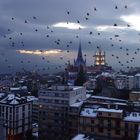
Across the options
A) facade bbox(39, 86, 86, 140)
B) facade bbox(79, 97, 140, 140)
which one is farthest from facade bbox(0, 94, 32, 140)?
facade bbox(79, 97, 140, 140)

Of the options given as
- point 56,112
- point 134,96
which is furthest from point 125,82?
point 56,112

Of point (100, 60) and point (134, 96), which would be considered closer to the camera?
point (134, 96)

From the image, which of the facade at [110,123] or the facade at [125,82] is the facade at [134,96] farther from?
the facade at [125,82]

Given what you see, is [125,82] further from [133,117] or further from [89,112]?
[133,117]

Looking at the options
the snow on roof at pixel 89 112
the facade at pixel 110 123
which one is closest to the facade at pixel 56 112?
the snow on roof at pixel 89 112

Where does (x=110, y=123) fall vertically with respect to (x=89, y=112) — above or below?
below

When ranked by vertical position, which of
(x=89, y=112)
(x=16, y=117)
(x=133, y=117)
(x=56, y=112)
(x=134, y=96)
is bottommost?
(x=16, y=117)
